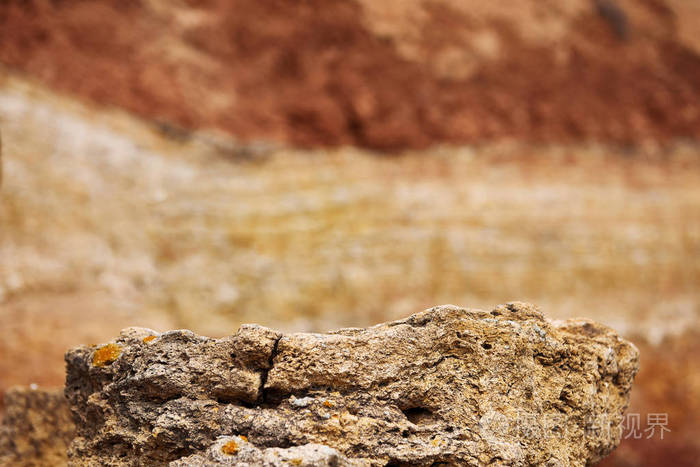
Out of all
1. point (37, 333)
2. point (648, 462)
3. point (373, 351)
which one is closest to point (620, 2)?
point (648, 462)

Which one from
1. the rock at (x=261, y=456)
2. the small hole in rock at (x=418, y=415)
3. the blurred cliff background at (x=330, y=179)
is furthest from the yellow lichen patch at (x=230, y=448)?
the blurred cliff background at (x=330, y=179)

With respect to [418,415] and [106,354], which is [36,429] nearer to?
[106,354]

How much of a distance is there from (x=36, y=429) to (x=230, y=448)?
202 cm

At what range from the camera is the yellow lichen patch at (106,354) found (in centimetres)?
351

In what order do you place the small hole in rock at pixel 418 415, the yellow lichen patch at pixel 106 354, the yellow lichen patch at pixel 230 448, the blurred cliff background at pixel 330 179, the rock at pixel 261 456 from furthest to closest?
the blurred cliff background at pixel 330 179
the yellow lichen patch at pixel 106 354
the small hole in rock at pixel 418 415
the yellow lichen patch at pixel 230 448
the rock at pixel 261 456

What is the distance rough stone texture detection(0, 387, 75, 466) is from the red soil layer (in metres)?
8.90

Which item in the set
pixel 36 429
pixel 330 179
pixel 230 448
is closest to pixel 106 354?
pixel 230 448

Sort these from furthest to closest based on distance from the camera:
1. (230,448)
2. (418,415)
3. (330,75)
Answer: (330,75) → (418,415) → (230,448)

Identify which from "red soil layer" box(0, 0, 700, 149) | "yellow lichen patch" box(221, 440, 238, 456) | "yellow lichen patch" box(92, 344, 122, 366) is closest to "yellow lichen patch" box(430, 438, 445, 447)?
"yellow lichen patch" box(221, 440, 238, 456)

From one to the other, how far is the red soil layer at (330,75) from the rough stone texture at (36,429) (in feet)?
29.2

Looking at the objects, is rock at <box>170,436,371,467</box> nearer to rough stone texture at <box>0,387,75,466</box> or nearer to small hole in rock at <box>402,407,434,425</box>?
small hole in rock at <box>402,407,434,425</box>

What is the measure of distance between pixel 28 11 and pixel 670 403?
13.7 metres

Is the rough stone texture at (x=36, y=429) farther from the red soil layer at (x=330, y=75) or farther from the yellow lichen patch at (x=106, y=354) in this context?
the red soil layer at (x=330, y=75)

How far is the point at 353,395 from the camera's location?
3219 mm
